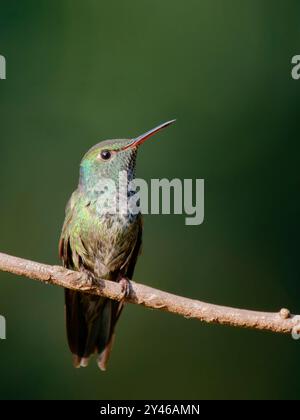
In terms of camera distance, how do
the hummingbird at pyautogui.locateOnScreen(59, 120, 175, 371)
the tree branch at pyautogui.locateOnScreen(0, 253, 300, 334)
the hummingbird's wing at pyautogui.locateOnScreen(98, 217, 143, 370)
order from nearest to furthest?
the tree branch at pyautogui.locateOnScreen(0, 253, 300, 334) < the hummingbird at pyautogui.locateOnScreen(59, 120, 175, 371) < the hummingbird's wing at pyautogui.locateOnScreen(98, 217, 143, 370)

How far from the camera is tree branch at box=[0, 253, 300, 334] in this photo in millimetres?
3248

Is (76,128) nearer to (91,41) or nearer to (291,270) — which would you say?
(91,41)

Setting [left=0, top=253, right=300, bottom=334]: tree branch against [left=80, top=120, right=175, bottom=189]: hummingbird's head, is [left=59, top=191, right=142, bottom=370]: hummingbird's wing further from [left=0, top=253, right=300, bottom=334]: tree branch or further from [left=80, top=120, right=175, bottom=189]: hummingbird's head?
[left=0, top=253, right=300, bottom=334]: tree branch

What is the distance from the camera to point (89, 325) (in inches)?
179

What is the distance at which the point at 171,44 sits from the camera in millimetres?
6461

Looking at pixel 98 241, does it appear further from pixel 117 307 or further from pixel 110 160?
pixel 117 307

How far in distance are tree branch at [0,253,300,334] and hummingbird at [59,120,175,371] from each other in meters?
0.50

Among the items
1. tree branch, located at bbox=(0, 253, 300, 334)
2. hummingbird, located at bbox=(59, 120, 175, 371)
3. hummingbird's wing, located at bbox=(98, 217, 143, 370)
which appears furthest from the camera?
hummingbird's wing, located at bbox=(98, 217, 143, 370)

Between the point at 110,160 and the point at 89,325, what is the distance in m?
1.05

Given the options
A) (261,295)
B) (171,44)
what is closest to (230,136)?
(171,44)

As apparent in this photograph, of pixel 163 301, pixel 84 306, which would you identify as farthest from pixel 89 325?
pixel 163 301

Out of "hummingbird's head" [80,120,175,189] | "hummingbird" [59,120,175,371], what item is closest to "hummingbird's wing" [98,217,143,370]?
"hummingbird" [59,120,175,371]

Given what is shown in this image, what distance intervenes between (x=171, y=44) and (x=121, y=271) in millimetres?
2801

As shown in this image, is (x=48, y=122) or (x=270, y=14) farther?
(x=270, y=14)
